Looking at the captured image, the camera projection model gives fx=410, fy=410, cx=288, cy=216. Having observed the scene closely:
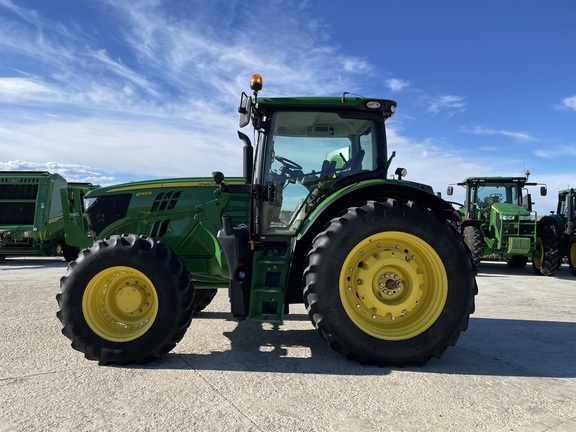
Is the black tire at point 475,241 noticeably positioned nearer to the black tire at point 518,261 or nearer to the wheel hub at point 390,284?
the black tire at point 518,261

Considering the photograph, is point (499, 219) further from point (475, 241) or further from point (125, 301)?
point (125, 301)

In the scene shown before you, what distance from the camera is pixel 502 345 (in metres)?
3.83

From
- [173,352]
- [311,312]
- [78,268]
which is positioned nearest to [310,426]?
[311,312]

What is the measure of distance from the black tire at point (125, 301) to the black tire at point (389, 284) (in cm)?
105

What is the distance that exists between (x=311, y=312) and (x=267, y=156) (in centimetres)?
144

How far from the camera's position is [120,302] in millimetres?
3268

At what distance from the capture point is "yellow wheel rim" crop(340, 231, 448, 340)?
3215 millimetres

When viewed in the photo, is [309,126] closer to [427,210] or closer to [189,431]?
[427,210]

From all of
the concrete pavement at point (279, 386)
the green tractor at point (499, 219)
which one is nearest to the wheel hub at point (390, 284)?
the concrete pavement at point (279, 386)

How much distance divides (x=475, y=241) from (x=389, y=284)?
7.25 metres

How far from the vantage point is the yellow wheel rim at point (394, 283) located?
3.21m

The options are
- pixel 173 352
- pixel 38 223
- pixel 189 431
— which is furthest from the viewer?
pixel 38 223

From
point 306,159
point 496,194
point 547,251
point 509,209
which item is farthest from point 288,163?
point 496,194

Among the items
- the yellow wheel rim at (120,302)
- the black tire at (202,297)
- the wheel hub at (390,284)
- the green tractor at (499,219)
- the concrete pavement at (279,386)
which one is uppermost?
the green tractor at (499,219)
